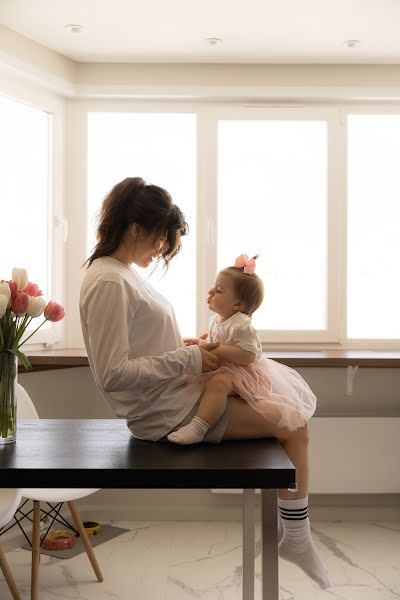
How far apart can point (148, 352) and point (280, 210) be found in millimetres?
2193

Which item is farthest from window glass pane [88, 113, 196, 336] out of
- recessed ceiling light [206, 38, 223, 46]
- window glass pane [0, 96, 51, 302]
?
recessed ceiling light [206, 38, 223, 46]

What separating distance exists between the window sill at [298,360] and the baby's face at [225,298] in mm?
1401

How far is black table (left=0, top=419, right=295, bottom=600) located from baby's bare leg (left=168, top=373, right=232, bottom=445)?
0.02m

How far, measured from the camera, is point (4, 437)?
198cm

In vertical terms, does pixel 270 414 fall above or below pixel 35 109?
below

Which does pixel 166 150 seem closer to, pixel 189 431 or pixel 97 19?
pixel 97 19

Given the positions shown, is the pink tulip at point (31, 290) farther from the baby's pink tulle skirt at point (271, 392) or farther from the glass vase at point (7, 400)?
the baby's pink tulle skirt at point (271, 392)

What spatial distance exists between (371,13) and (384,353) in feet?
5.37

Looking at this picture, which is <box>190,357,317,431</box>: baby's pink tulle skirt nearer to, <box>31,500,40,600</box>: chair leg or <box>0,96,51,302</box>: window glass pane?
<box>31,500,40,600</box>: chair leg

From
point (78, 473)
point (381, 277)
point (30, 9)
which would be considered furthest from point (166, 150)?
point (78, 473)

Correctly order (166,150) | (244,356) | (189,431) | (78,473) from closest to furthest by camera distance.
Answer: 1. (78,473)
2. (189,431)
3. (244,356)
4. (166,150)

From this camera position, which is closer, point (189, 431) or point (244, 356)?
point (189, 431)

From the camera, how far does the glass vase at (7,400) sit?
198cm

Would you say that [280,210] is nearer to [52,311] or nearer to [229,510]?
[229,510]
